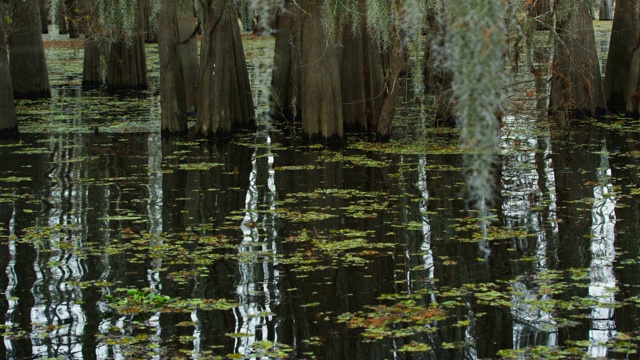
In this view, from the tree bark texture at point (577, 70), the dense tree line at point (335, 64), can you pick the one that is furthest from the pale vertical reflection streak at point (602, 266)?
the tree bark texture at point (577, 70)

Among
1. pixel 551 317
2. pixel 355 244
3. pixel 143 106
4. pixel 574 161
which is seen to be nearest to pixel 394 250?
pixel 355 244

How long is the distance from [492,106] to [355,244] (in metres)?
3.95

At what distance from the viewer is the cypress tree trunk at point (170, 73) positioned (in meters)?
13.1

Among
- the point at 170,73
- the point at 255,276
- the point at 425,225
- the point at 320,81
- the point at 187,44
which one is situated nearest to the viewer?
the point at 255,276

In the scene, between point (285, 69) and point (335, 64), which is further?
point (285, 69)

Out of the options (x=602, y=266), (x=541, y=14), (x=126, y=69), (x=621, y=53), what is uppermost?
(x=541, y=14)

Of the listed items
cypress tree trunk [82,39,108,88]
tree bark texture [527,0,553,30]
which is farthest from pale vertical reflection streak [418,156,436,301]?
cypress tree trunk [82,39,108,88]

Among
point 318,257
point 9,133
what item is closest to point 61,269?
point 318,257

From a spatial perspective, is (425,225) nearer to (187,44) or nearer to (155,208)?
(155,208)

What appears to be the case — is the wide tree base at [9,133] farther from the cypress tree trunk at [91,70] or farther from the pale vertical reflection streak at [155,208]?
the cypress tree trunk at [91,70]

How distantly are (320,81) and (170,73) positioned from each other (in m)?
2.21

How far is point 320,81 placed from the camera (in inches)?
482

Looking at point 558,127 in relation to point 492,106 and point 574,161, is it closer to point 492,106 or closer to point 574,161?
point 574,161

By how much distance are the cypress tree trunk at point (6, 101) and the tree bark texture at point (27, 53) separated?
4101 mm
